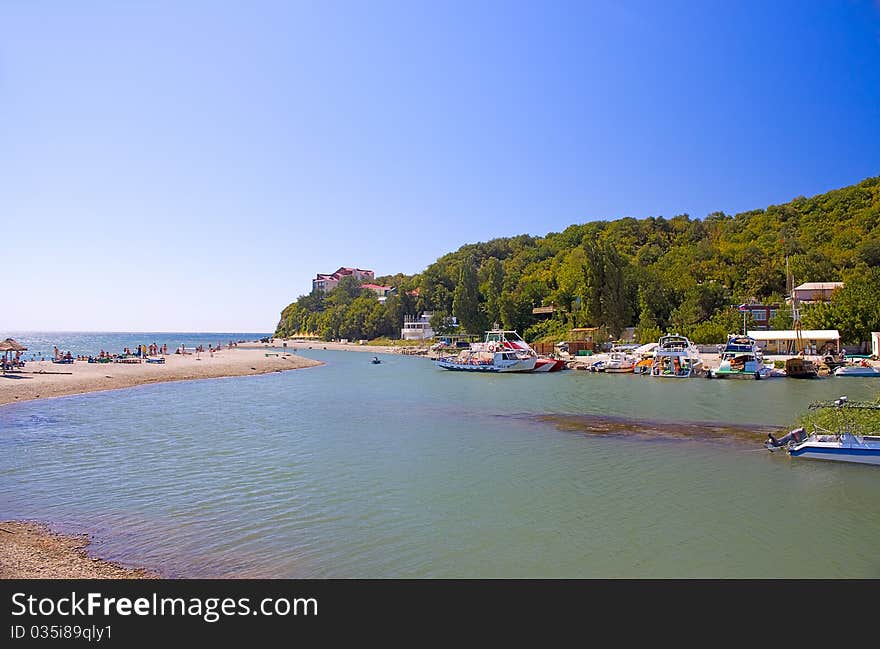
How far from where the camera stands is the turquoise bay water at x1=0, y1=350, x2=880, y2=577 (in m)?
11.8

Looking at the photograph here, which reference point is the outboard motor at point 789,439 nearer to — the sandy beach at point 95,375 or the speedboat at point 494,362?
the sandy beach at point 95,375

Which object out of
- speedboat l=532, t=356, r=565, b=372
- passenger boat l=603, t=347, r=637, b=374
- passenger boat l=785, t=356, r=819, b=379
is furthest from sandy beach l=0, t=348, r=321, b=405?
passenger boat l=785, t=356, r=819, b=379

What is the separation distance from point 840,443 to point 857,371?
42.5 m

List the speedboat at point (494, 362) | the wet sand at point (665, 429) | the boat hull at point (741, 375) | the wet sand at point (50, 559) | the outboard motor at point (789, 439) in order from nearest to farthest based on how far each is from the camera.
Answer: the wet sand at point (50, 559), the outboard motor at point (789, 439), the wet sand at point (665, 429), the boat hull at point (741, 375), the speedboat at point (494, 362)

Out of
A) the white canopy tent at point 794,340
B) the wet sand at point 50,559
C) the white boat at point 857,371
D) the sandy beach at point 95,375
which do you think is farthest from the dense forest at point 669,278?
the wet sand at point 50,559

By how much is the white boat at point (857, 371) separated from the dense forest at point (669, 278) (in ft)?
45.9

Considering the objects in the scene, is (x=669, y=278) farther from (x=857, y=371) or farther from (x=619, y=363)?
(x=857, y=371)

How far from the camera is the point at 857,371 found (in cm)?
5341

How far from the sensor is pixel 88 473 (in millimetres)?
18578

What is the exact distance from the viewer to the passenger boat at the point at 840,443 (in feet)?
62.1

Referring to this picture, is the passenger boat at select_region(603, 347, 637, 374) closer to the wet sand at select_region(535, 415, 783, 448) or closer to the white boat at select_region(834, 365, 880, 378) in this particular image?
the white boat at select_region(834, 365, 880, 378)
